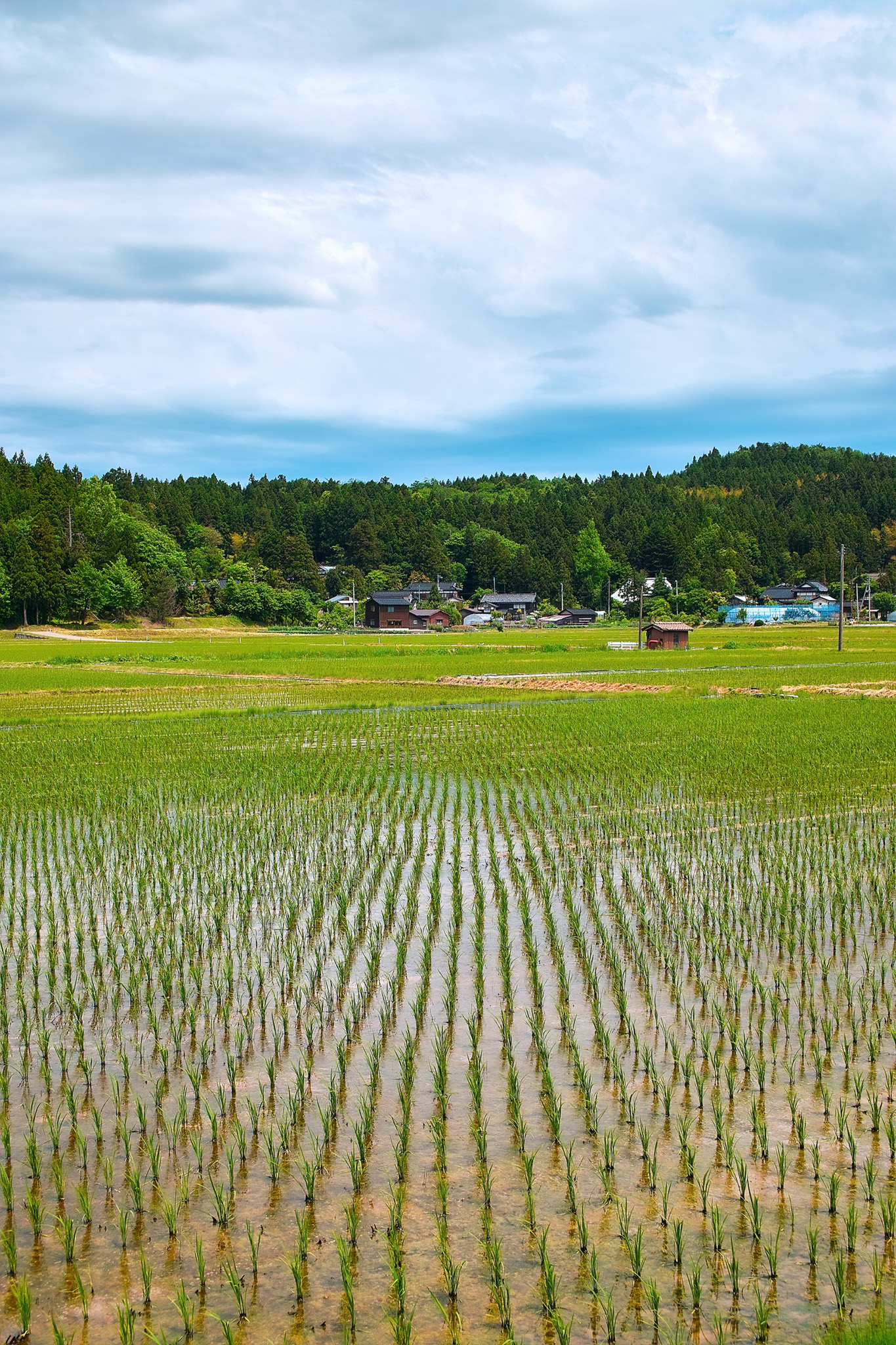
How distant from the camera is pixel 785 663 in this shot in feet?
128

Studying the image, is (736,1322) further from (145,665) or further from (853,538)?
(853,538)

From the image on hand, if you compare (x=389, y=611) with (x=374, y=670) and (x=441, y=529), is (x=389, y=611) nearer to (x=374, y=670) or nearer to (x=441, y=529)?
(x=441, y=529)

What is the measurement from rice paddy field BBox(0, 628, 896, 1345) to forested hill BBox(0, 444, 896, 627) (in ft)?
205

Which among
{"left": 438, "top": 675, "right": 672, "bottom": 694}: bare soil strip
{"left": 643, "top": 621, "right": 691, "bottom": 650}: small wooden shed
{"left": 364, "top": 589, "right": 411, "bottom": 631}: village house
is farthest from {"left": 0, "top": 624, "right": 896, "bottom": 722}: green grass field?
{"left": 364, "top": 589, "right": 411, "bottom": 631}: village house

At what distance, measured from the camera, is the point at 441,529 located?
122 m

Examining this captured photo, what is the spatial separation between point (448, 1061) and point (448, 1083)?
0.87 feet

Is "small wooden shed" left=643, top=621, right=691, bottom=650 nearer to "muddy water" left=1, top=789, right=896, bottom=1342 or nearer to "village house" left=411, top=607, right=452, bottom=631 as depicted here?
"village house" left=411, top=607, right=452, bottom=631

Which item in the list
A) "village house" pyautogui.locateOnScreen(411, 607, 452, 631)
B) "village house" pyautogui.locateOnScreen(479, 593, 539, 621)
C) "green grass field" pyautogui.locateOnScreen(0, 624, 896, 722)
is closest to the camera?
"green grass field" pyautogui.locateOnScreen(0, 624, 896, 722)

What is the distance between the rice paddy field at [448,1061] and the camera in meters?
3.62

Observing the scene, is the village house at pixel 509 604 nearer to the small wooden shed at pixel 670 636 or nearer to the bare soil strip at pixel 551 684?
the small wooden shed at pixel 670 636

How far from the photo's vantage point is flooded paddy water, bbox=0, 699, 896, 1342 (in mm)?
3604

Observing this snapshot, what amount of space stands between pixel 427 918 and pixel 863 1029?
3358mm

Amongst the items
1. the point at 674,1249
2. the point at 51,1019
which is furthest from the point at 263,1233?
the point at 51,1019

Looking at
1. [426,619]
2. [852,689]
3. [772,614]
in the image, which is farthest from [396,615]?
[852,689]
